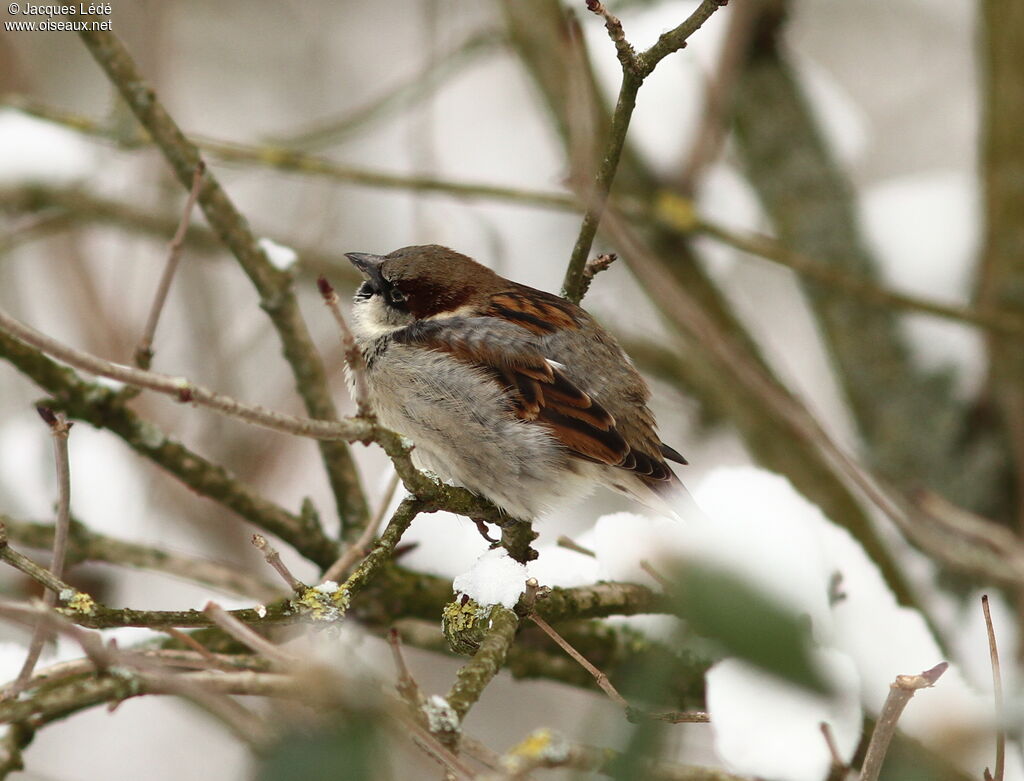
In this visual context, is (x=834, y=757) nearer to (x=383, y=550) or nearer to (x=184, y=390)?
(x=383, y=550)

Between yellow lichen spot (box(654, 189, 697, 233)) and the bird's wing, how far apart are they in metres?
1.26

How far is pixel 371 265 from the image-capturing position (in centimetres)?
317

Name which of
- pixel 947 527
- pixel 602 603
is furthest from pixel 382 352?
pixel 947 527

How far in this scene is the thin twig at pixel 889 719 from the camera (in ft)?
4.69

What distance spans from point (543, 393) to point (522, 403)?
0.06 metres

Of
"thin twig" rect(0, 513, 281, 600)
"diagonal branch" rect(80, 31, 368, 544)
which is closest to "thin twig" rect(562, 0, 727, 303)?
"diagonal branch" rect(80, 31, 368, 544)

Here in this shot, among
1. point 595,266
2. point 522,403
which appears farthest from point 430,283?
point 595,266

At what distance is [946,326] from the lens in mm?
4402

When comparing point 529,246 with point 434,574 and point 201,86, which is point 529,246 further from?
point 201,86

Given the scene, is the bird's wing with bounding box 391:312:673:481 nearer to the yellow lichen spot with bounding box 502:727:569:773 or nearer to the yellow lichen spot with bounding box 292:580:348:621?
the yellow lichen spot with bounding box 292:580:348:621

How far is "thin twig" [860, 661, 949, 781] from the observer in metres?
1.43

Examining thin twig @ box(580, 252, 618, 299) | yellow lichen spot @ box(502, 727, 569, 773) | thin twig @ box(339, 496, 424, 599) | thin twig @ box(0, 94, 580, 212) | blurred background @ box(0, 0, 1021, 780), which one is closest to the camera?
yellow lichen spot @ box(502, 727, 569, 773)

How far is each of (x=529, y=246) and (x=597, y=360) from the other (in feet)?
10.2

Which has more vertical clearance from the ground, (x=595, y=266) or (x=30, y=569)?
(x=595, y=266)
